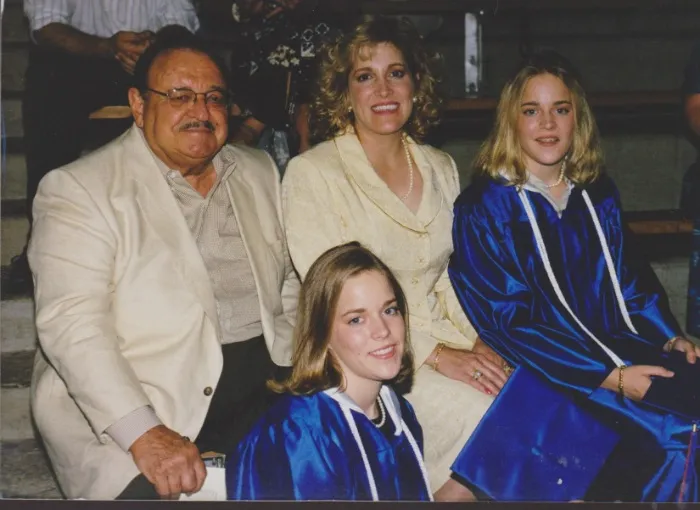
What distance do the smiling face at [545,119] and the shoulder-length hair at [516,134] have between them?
0.02 m

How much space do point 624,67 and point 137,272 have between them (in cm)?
178

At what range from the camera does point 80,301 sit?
117 inches

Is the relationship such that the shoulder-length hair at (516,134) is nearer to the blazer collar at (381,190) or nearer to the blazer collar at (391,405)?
the blazer collar at (381,190)

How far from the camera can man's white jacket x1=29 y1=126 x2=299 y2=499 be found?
9.71 feet

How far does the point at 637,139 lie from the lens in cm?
380

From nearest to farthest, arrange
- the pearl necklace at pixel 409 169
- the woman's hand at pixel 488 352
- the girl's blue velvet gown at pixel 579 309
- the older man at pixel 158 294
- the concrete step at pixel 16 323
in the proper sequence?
1. the older man at pixel 158 294
2. the girl's blue velvet gown at pixel 579 309
3. the woman's hand at pixel 488 352
4. the pearl necklace at pixel 409 169
5. the concrete step at pixel 16 323

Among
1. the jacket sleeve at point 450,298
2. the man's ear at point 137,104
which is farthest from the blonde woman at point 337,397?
the man's ear at point 137,104

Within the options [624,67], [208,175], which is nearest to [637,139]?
[624,67]

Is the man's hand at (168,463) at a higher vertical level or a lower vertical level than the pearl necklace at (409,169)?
lower

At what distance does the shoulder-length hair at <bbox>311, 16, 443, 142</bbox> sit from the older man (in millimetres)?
320

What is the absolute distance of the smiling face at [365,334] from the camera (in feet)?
9.43

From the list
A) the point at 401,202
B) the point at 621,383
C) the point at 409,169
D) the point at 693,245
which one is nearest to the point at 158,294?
the point at 401,202

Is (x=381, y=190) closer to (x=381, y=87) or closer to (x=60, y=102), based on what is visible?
(x=381, y=87)

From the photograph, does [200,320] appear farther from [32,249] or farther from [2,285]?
[2,285]
